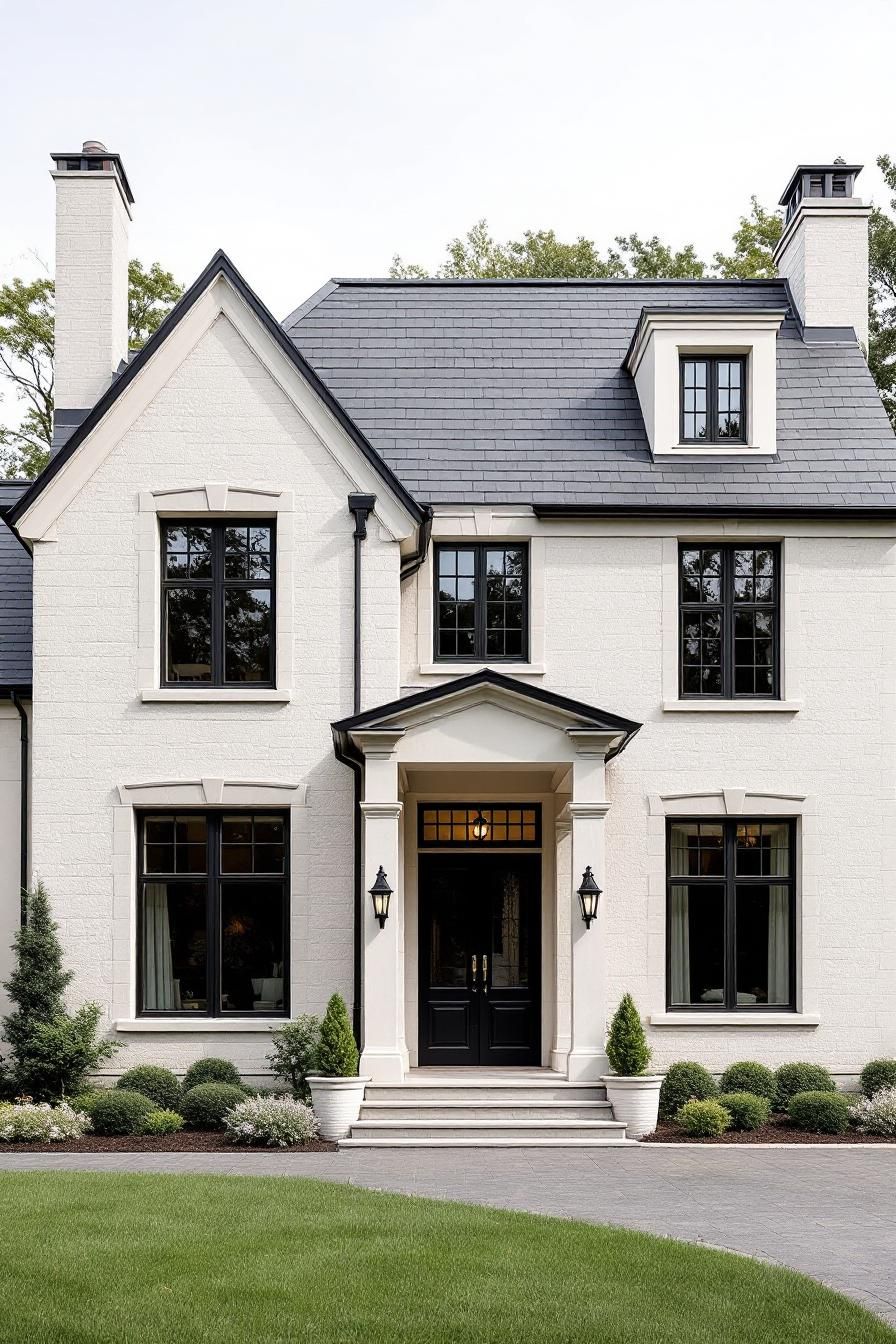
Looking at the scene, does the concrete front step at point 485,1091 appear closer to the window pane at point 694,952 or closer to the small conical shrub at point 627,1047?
the small conical shrub at point 627,1047

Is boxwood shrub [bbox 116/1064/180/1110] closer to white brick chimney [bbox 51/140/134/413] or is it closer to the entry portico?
the entry portico

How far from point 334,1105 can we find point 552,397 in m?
9.97

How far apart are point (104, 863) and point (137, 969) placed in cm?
135

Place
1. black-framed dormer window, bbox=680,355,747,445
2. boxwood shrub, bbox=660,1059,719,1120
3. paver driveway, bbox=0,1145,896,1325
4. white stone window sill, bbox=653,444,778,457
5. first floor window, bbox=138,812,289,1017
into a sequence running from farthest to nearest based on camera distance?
black-framed dormer window, bbox=680,355,747,445
white stone window sill, bbox=653,444,778,457
first floor window, bbox=138,812,289,1017
boxwood shrub, bbox=660,1059,719,1120
paver driveway, bbox=0,1145,896,1325

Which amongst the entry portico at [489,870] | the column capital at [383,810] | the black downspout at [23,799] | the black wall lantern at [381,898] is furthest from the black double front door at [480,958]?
the black downspout at [23,799]

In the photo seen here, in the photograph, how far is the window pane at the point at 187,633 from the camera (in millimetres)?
18391

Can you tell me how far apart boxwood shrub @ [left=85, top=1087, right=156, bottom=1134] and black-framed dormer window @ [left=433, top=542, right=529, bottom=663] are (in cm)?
670

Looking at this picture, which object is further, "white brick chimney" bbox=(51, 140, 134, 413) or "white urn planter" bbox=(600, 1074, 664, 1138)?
"white brick chimney" bbox=(51, 140, 134, 413)

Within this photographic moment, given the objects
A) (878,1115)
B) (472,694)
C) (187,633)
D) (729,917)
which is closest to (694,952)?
(729,917)

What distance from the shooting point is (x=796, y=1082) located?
17734mm

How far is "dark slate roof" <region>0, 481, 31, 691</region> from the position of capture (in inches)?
755

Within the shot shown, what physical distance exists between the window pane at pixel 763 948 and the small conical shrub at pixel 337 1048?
528 cm

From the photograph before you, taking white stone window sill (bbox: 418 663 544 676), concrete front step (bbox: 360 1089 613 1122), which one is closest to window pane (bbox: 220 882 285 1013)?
concrete front step (bbox: 360 1089 613 1122)

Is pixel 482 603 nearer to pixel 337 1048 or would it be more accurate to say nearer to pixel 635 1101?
pixel 337 1048
